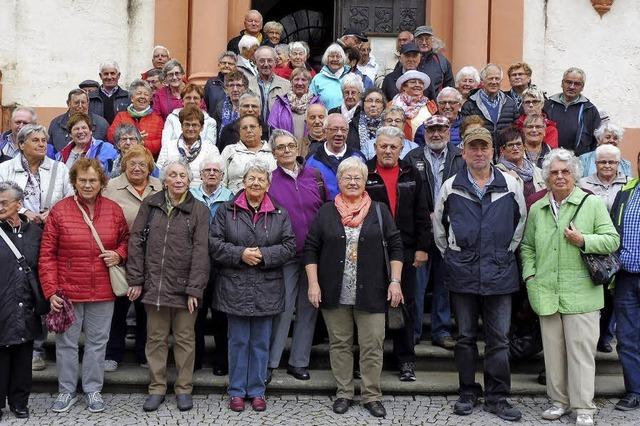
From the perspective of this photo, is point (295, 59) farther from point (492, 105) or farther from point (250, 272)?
point (250, 272)

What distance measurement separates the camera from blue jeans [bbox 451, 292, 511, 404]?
6.15 meters

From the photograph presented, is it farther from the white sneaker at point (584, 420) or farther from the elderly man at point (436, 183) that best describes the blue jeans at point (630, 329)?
the elderly man at point (436, 183)

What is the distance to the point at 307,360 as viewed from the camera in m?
6.70

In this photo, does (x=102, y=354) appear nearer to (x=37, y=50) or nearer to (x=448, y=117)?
(x=448, y=117)

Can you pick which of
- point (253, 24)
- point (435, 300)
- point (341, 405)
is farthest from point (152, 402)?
point (253, 24)

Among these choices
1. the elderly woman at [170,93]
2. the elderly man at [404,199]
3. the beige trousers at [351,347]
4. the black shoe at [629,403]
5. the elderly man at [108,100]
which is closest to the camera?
the beige trousers at [351,347]

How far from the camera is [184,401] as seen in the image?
6.21 m

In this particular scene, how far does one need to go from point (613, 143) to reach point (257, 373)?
3.60 meters

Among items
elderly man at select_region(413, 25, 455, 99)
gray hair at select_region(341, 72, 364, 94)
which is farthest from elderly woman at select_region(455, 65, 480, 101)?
gray hair at select_region(341, 72, 364, 94)

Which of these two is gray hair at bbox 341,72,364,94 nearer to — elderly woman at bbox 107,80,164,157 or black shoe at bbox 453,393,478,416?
elderly woman at bbox 107,80,164,157

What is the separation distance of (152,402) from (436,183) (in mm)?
2813

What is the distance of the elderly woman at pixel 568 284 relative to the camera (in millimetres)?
6016

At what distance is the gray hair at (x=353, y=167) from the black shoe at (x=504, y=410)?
1861 mm

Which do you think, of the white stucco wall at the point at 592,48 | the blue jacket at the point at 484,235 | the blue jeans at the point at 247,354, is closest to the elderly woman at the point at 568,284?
the blue jacket at the point at 484,235
